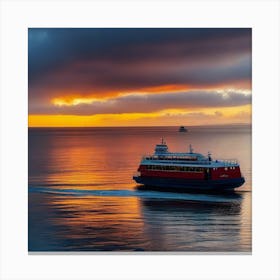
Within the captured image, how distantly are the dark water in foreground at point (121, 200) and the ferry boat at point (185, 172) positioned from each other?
0.29ft

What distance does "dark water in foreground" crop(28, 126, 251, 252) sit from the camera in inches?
240

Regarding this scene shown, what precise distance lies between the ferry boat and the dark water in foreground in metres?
0.09

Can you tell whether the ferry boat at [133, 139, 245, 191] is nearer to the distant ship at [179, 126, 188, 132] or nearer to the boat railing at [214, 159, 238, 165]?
the boat railing at [214, 159, 238, 165]

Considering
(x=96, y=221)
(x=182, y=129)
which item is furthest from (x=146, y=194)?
(x=182, y=129)

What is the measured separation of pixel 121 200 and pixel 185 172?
795 mm

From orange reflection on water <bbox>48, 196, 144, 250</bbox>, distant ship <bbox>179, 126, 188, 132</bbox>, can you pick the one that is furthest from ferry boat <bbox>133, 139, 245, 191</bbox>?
orange reflection on water <bbox>48, 196, 144, 250</bbox>

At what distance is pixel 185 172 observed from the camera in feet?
21.7

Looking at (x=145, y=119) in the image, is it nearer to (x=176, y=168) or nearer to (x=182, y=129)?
(x=182, y=129)

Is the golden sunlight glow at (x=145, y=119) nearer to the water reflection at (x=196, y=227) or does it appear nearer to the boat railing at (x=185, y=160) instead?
the boat railing at (x=185, y=160)

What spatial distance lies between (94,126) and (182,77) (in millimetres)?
1057
